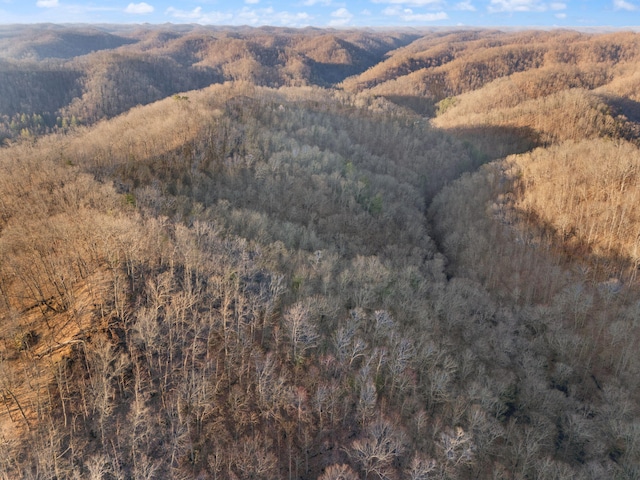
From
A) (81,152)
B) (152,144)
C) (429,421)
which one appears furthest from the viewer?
(152,144)

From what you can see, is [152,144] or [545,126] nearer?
[152,144]

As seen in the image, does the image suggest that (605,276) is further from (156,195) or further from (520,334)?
(156,195)

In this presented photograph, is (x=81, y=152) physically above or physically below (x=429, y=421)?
above

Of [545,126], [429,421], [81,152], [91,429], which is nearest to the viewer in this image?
[91,429]

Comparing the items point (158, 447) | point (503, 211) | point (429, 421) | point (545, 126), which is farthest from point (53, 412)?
point (545, 126)

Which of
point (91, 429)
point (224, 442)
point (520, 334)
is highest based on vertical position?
point (91, 429)

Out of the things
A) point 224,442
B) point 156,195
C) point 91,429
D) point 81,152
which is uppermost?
point 81,152

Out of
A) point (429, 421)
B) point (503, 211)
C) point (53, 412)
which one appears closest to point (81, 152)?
point (53, 412)

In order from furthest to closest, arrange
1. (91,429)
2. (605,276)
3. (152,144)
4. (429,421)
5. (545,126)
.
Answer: (545,126), (152,144), (605,276), (429,421), (91,429)

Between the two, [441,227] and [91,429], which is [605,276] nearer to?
[441,227]
